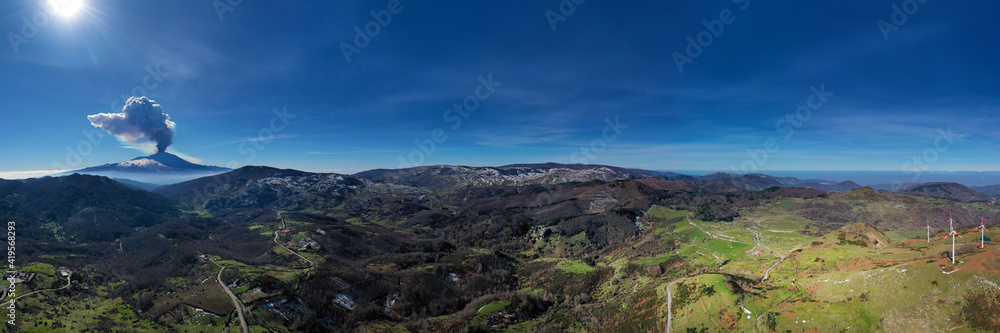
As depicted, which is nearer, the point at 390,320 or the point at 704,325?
the point at 704,325

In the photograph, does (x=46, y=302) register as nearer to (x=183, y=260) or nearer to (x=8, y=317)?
(x=8, y=317)

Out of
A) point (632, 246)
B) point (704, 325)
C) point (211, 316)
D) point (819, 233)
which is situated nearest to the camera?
point (704, 325)

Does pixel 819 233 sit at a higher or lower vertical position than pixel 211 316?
higher

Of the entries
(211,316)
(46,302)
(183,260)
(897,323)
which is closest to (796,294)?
(897,323)

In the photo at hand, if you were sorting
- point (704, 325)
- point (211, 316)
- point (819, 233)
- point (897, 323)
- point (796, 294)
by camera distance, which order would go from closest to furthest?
1. point (897, 323)
2. point (796, 294)
3. point (704, 325)
4. point (211, 316)
5. point (819, 233)

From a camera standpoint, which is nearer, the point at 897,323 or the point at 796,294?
the point at 897,323

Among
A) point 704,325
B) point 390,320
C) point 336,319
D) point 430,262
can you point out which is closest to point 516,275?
point 430,262

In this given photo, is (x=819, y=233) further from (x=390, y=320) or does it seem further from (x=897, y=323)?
(x=390, y=320)

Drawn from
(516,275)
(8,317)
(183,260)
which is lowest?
(516,275)

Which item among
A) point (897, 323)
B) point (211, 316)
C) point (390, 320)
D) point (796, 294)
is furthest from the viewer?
point (390, 320)
